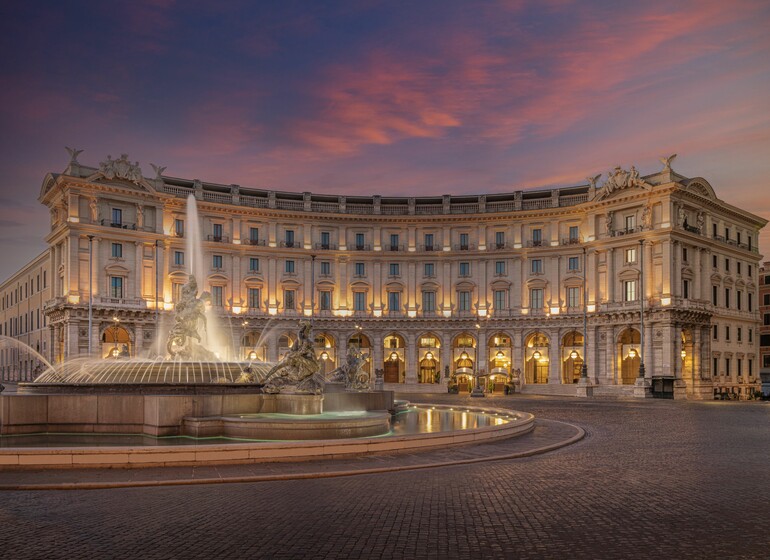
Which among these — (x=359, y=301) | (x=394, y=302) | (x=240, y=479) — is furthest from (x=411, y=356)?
(x=240, y=479)

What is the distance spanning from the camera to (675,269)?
6969 centimetres

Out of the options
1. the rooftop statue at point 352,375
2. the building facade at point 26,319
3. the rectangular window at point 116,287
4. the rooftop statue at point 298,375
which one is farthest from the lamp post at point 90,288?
the rooftop statue at point 298,375

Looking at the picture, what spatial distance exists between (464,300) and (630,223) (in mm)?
20787

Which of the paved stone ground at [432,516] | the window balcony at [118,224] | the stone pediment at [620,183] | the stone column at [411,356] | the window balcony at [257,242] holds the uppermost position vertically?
the stone pediment at [620,183]

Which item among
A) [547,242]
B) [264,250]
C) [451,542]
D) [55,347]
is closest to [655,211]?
[547,242]

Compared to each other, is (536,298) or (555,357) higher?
(536,298)

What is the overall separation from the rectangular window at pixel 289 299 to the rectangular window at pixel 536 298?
89.2 feet

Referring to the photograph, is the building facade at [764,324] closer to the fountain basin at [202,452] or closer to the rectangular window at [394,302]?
the rectangular window at [394,302]

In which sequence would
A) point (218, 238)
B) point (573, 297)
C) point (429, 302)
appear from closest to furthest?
1. point (573, 297)
2. point (218, 238)
3. point (429, 302)

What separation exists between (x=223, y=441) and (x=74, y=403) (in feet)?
14.6

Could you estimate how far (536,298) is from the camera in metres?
81.2

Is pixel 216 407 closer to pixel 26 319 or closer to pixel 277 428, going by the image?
pixel 277 428

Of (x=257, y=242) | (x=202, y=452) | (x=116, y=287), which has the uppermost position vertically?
(x=257, y=242)

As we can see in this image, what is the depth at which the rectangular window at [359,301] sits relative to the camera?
8412cm
